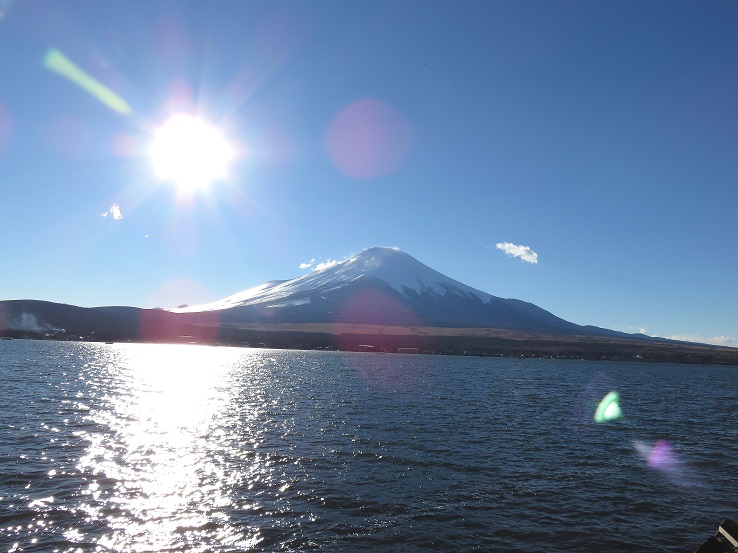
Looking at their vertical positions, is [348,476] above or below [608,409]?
above

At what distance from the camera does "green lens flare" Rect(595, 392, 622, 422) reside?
53263mm

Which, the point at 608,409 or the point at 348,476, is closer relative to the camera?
the point at 348,476

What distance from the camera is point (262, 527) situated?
20.0m

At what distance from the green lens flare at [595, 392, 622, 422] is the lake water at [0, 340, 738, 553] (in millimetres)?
1941

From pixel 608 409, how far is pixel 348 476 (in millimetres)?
46027

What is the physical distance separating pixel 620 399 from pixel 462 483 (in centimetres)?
5584

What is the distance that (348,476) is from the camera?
1074 inches

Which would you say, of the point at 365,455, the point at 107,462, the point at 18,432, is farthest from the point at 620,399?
the point at 18,432

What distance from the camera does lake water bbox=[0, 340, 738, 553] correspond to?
777 inches

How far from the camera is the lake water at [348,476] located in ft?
64.7

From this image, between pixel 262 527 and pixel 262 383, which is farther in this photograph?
pixel 262 383

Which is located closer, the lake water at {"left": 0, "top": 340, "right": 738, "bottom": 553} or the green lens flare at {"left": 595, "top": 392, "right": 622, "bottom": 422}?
the lake water at {"left": 0, "top": 340, "right": 738, "bottom": 553}

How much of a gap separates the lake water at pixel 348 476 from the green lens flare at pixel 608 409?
6.37 feet

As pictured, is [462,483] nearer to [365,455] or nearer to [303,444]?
[365,455]
